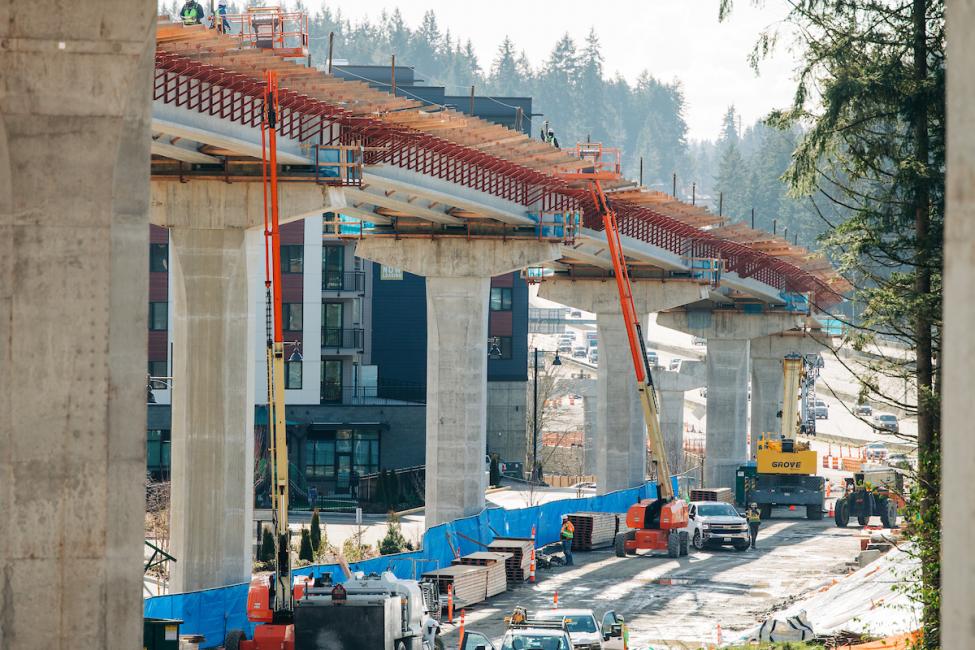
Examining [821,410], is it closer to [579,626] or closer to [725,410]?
[725,410]

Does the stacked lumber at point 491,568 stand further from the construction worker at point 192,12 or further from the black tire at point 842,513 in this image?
the black tire at point 842,513

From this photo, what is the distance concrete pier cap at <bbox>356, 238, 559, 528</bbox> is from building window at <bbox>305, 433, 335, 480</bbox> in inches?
1087

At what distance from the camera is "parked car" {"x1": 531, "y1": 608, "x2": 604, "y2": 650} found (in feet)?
95.5

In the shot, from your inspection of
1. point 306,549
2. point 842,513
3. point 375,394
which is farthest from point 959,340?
point 375,394

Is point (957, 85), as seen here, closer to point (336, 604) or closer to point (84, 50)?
point (84, 50)

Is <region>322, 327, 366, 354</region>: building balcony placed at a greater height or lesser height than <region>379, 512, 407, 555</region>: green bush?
greater

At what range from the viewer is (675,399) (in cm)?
10494

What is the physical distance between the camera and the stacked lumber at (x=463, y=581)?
40.7 metres

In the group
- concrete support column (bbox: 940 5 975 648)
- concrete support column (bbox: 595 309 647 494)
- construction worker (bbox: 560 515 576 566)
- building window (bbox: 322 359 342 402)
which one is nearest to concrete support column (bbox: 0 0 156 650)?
concrete support column (bbox: 940 5 975 648)

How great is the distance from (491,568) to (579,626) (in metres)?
13.5

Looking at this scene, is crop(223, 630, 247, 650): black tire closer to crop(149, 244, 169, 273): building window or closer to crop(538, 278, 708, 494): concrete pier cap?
crop(538, 278, 708, 494): concrete pier cap

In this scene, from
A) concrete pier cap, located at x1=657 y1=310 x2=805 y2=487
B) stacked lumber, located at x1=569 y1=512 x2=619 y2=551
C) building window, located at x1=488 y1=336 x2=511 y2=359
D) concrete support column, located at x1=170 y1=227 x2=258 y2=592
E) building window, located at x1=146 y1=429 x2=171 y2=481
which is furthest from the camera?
building window, located at x1=488 y1=336 x2=511 y2=359

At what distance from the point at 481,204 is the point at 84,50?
3308cm

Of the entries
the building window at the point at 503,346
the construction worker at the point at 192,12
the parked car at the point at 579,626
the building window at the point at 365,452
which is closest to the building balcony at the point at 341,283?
the building window at the point at 365,452
